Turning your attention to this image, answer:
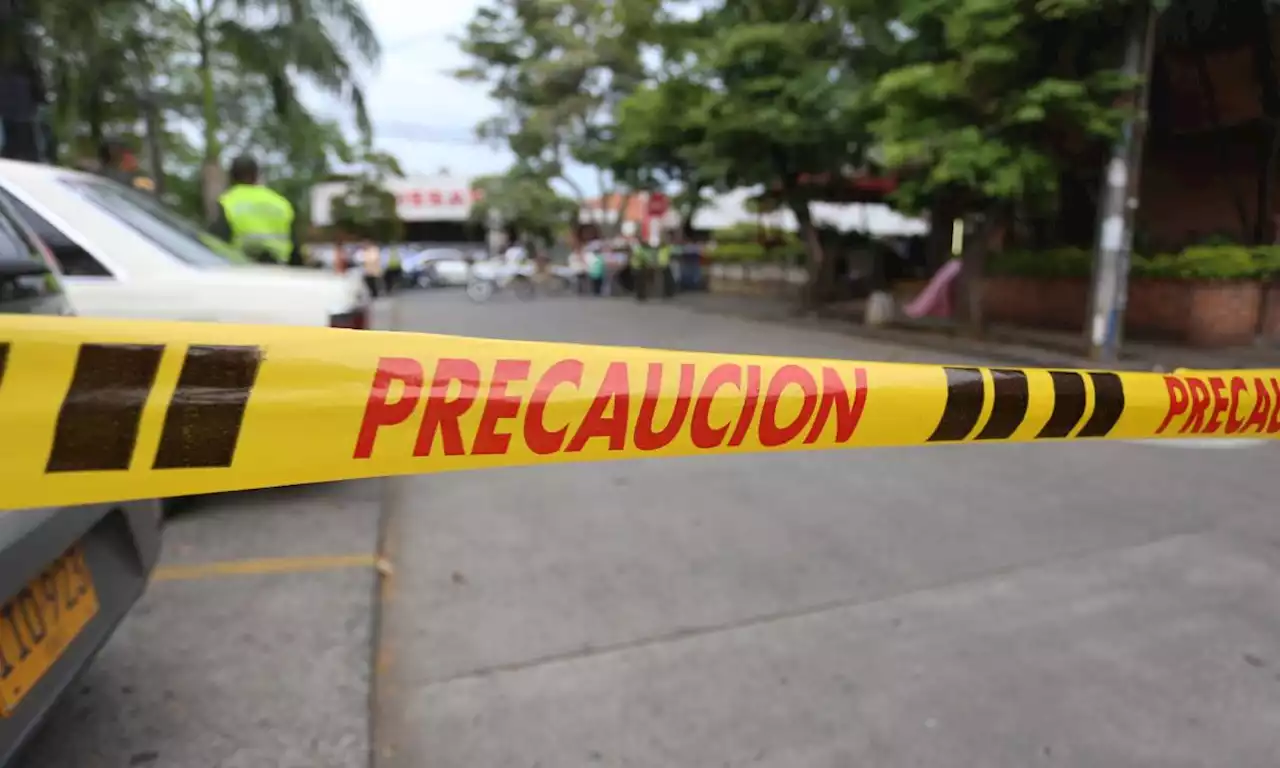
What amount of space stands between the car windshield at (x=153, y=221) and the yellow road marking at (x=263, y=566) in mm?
1700

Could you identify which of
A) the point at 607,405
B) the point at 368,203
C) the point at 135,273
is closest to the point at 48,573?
the point at 607,405

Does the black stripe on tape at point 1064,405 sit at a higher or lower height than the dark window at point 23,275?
lower

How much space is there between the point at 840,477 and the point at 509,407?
4.07 metres

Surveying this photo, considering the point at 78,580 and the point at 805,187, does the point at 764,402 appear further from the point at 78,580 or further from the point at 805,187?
the point at 805,187

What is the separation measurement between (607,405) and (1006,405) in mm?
988

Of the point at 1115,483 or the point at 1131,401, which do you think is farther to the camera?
the point at 1115,483

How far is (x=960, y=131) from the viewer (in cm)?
1074

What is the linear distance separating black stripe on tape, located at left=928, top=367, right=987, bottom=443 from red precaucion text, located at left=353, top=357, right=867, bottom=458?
22 centimetres

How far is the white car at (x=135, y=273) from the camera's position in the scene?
4172 millimetres

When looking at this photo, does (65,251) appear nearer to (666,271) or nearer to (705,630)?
(705,630)

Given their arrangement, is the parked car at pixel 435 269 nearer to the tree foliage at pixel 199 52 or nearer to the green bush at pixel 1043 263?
the tree foliage at pixel 199 52

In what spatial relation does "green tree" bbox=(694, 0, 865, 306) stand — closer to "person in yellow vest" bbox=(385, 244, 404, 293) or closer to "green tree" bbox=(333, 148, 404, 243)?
"person in yellow vest" bbox=(385, 244, 404, 293)

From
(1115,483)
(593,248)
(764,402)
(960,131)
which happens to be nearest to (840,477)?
(1115,483)

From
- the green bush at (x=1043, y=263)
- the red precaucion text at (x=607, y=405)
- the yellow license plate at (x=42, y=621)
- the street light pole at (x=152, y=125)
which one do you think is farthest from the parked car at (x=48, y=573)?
the street light pole at (x=152, y=125)
